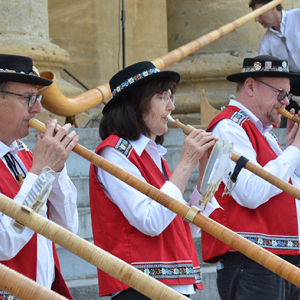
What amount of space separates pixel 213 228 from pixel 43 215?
710 millimetres

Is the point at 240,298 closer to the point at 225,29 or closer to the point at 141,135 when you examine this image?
the point at 141,135

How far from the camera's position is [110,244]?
2924 millimetres

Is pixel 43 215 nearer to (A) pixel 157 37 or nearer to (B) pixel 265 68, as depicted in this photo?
(B) pixel 265 68

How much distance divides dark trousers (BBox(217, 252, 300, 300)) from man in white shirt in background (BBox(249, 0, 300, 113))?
10.9 feet

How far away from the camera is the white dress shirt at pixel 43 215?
8.13 feet

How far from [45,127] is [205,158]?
2.58ft

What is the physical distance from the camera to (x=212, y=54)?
8516 mm

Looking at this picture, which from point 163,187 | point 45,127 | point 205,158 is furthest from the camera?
point 205,158

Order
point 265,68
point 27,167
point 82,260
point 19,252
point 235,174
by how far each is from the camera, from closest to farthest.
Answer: point 19,252, point 27,167, point 235,174, point 265,68, point 82,260

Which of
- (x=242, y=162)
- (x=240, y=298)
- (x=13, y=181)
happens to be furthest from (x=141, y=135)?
(x=240, y=298)

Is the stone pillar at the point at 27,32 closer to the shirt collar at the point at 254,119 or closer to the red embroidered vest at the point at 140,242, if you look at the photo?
the shirt collar at the point at 254,119

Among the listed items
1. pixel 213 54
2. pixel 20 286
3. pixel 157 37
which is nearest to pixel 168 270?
pixel 20 286

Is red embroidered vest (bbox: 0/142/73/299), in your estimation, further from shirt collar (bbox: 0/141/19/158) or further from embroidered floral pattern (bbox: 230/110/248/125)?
embroidered floral pattern (bbox: 230/110/248/125)

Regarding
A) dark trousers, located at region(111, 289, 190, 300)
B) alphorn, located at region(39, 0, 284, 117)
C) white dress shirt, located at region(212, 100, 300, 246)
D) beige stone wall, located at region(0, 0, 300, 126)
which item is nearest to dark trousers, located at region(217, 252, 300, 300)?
white dress shirt, located at region(212, 100, 300, 246)
